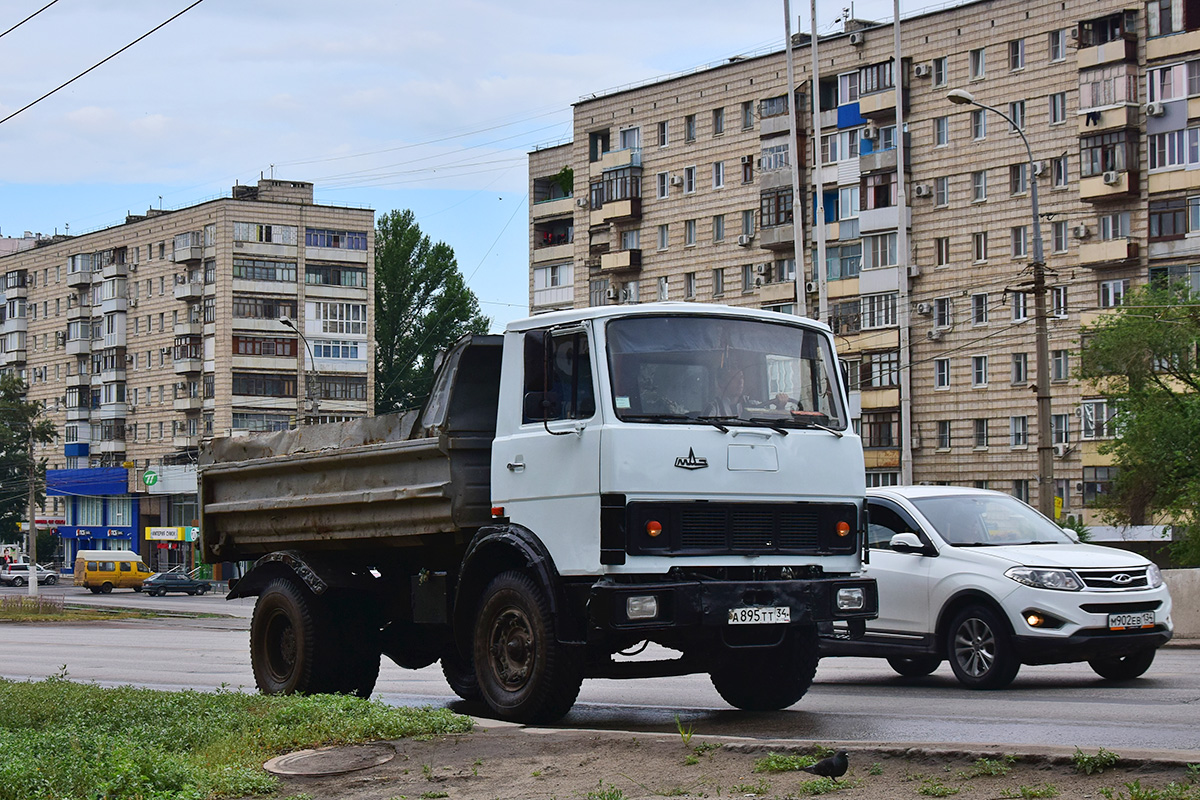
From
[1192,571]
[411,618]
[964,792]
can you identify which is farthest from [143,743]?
[1192,571]

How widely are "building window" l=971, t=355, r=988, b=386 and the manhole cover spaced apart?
51.6 m

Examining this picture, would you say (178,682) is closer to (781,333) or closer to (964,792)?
(781,333)

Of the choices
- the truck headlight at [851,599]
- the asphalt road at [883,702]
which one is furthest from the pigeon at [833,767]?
the truck headlight at [851,599]

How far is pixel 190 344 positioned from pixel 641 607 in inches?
3444

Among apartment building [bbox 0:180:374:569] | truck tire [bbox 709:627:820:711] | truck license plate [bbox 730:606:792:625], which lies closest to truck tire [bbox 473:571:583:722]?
truck license plate [bbox 730:606:792:625]

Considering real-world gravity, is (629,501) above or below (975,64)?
below

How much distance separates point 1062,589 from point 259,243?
275 feet

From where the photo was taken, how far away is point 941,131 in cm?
5959

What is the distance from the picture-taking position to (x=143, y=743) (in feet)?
31.5

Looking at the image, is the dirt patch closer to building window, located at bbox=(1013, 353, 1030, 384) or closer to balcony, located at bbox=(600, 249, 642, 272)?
building window, located at bbox=(1013, 353, 1030, 384)

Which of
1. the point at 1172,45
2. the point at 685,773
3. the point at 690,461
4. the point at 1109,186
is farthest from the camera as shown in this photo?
the point at 1109,186

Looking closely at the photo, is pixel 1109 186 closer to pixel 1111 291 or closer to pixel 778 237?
pixel 1111 291

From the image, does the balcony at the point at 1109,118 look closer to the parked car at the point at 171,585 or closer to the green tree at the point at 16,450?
the parked car at the point at 171,585

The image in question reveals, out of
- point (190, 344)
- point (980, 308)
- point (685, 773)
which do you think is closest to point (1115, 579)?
point (685, 773)
